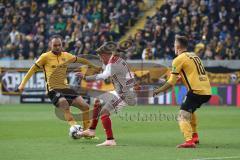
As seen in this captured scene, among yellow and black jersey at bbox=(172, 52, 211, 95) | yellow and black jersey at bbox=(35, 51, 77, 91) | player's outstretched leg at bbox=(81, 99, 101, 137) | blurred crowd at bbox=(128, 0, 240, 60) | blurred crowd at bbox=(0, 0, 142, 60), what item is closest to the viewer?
yellow and black jersey at bbox=(172, 52, 211, 95)

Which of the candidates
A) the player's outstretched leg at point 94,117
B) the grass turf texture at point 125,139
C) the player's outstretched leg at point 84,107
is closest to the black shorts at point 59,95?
the player's outstretched leg at point 84,107

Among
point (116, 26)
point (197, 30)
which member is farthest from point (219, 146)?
point (116, 26)

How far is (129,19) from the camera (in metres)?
37.0

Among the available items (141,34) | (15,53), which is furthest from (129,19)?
(15,53)

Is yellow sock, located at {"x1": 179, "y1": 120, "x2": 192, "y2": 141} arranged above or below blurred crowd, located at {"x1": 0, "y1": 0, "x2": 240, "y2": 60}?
below

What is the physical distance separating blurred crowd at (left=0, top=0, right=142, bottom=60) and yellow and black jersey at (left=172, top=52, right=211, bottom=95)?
62.8 feet

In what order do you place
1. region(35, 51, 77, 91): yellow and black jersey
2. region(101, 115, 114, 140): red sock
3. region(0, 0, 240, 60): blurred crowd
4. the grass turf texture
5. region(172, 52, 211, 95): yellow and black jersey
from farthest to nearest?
region(0, 0, 240, 60): blurred crowd < region(35, 51, 77, 91): yellow and black jersey < region(101, 115, 114, 140): red sock < region(172, 52, 211, 95): yellow and black jersey < the grass turf texture

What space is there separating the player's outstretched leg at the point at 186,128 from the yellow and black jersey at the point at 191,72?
1.79ft

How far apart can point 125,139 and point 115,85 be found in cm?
147

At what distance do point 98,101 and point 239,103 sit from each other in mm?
14844

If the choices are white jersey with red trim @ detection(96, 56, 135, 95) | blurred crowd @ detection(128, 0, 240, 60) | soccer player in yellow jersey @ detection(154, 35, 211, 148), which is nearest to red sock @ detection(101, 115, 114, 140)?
white jersey with red trim @ detection(96, 56, 135, 95)

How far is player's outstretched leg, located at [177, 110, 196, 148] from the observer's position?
45.0ft

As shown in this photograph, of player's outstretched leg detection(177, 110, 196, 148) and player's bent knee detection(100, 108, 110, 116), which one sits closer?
player's outstretched leg detection(177, 110, 196, 148)

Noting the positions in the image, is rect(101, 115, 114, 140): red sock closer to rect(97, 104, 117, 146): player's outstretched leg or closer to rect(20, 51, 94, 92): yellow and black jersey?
rect(97, 104, 117, 146): player's outstretched leg
